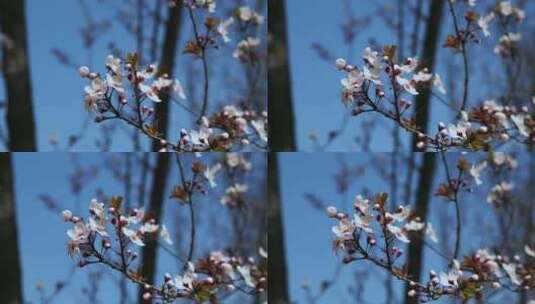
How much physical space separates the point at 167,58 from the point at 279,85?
26 centimetres

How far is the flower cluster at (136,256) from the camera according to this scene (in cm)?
213

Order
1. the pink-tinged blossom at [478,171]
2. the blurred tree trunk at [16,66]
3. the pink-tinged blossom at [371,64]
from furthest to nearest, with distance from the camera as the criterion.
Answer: the pink-tinged blossom at [478,171]
the pink-tinged blossom at [371,64]
the blurred tree trunk at [16,66]

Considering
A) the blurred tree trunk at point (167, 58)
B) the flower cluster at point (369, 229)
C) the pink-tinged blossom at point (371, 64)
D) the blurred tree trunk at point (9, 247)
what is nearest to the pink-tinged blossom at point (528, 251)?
the flower cluster at point (369, 229)

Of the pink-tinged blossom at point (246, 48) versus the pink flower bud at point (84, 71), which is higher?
the pink-tinged blossom at point (246, 48)

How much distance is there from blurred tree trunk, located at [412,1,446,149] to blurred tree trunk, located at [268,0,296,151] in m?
0.29

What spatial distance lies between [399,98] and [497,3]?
1.14 ft

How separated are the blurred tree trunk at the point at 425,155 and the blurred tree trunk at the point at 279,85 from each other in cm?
30

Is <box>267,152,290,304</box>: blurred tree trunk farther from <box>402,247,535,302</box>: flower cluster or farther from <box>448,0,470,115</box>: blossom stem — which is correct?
<box>448,0,470,115</box>: blossom stem

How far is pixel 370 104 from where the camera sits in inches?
87.2

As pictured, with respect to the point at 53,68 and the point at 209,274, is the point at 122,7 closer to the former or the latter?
the point at 53,68

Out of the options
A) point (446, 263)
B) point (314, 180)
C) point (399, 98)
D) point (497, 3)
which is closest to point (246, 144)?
point (314, 180)

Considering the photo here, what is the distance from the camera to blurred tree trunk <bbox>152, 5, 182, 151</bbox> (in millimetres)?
2182

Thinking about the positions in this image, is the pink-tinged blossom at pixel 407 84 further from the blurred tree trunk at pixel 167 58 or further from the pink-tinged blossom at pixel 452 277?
the blurred tree trunk at pixel 167 58

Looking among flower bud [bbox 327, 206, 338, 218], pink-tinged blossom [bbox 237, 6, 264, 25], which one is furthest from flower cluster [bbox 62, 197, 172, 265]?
pink-tinged blossom [bbox 237, 6, 264, 25]
